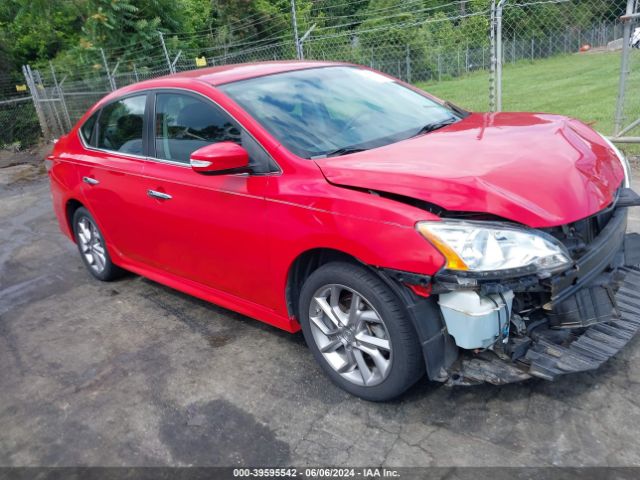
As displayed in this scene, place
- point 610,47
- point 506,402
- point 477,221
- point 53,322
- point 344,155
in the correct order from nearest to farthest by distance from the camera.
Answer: point 477,221, point 506,402, point 344,155, point 53,322, point 610,47

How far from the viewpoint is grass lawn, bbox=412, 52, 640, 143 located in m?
12.0

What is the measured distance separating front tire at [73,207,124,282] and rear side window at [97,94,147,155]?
75 centimetres

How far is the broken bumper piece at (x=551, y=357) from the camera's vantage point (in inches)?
99.5

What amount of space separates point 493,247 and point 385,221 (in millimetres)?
472

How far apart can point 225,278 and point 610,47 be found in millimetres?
31604

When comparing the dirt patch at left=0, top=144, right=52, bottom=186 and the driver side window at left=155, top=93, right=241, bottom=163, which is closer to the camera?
the driver side window at left=155, top=93, right=241, bottom=163

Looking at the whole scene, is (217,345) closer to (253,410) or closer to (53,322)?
(253,410)

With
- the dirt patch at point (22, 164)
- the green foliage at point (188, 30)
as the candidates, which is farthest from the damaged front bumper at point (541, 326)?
the green foliage at point (188, 30)

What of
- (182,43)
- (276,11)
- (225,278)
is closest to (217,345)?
(225,278)

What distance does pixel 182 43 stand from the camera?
21719mm

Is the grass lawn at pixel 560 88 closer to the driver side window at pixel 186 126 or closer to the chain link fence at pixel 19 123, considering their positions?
the driver side window at pixel 186 126

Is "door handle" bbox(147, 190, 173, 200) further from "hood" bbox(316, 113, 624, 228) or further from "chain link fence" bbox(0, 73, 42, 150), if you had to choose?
"chain link fence" bbox(0, 73, 42, 150)

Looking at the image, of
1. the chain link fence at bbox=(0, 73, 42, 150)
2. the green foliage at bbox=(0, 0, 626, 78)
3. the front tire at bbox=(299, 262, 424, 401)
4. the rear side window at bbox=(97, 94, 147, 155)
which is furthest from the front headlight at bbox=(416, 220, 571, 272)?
the chain link fence at bbox=(0, 73, 42, 150)

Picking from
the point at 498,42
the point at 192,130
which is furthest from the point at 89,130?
the point at 498,42
